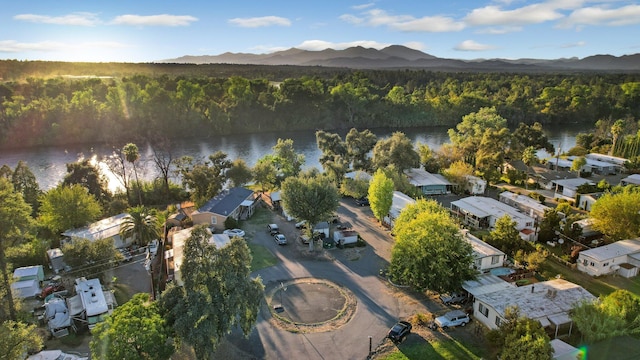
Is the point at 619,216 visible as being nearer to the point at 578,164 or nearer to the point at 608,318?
the point at 608,318

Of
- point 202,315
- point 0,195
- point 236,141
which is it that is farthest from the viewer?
point 236,141

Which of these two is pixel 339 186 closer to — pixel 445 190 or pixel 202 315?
pixel 445 190

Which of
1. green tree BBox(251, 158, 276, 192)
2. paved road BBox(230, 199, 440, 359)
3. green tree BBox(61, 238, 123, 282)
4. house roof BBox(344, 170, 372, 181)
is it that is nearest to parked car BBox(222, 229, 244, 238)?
paved road BBox(230, 199, 440, 359)

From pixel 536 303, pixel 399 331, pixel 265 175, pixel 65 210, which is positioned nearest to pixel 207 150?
pixel 265 175

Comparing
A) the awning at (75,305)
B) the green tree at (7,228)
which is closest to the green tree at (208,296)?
the awning at (75,305)

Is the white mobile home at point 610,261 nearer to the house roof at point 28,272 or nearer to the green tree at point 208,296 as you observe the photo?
the green tree at point 208,296

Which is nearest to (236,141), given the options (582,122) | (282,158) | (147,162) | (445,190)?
(147,162)
